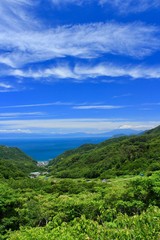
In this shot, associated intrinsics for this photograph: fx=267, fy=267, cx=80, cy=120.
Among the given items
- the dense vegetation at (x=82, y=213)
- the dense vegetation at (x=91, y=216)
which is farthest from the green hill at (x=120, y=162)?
the dense vegetation at (x=82, y=213)

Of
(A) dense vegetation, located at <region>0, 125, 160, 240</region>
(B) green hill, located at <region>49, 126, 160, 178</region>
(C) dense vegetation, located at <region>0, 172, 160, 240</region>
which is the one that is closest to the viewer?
(A) dense vegetation, located at <region>0, 125, 160, 240</region>

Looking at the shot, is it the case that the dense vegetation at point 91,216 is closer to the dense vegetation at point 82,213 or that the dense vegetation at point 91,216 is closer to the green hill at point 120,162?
the dense vegetation at point 82,213

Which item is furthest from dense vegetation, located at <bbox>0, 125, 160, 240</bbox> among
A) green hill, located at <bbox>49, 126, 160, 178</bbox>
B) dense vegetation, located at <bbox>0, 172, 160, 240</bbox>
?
green hill, located at <bbox>49, 126, 160, 178</bbox>

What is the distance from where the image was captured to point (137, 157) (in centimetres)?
12375

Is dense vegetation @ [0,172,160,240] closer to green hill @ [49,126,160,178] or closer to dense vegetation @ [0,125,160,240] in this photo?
dense vegetation @ [0,125,160,240]

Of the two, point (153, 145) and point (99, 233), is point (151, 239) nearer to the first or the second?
point (99, 233)

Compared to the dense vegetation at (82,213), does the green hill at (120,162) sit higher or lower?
lower

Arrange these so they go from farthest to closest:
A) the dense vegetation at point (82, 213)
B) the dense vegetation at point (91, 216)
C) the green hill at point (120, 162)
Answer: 1. the green hill at point (120, 162)
2. the dense vegetation at point (82, 213)
3. the dense vegetation at point (91, 216)

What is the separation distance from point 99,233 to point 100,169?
374 feet

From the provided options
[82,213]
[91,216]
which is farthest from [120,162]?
[91,216]

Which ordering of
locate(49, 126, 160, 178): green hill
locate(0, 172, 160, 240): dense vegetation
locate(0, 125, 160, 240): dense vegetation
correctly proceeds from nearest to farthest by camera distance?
locate(0, 125, 160, 240): dense vegetation
locate(0, 172, 160, 240): dense vegetation
locate(49, 126, 160, 178): green hill

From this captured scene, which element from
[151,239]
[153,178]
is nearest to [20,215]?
[153,178]

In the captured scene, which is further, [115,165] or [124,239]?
[115,165]

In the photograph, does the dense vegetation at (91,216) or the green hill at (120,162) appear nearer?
the dense vegetation at (91,216)
